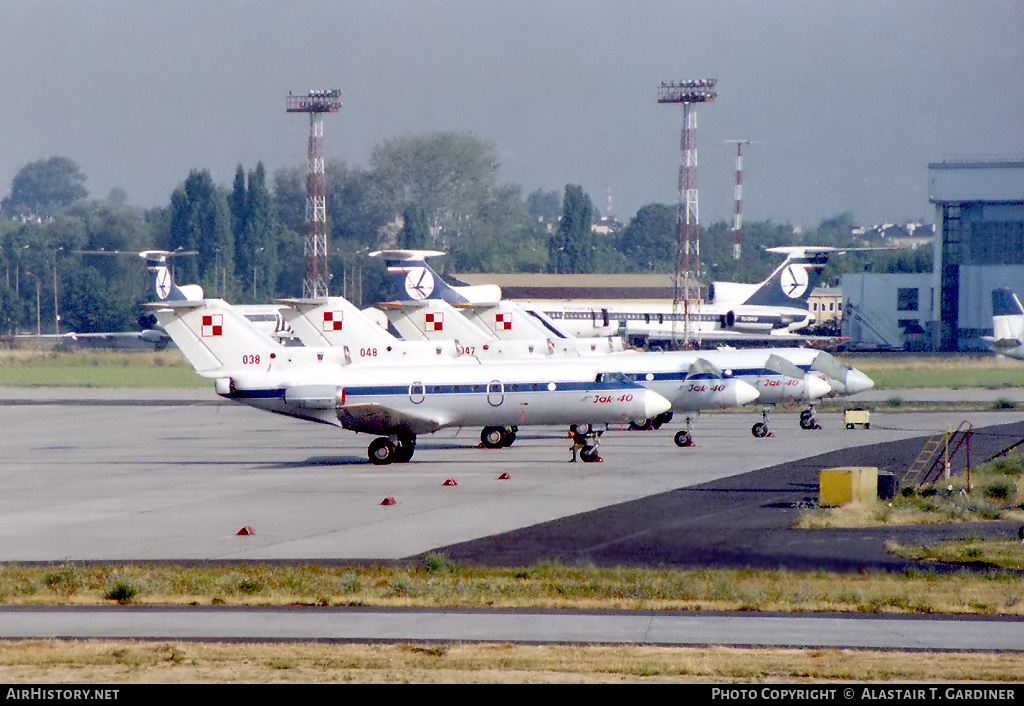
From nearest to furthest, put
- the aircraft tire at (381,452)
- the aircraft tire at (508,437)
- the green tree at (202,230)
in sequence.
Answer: the aircraft tire at (381,452)
the aircraft tire at (508,437)
the green tree at (202,230)

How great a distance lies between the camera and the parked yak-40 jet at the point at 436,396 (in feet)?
130

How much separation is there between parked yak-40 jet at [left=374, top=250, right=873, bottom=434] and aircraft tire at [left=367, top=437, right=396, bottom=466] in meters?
8.09

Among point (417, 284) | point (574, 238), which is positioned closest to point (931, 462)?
point (417, 284)

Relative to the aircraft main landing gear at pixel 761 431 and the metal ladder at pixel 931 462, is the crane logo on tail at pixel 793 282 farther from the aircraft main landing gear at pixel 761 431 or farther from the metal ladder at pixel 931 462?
the metal ladder at pixel 931 462

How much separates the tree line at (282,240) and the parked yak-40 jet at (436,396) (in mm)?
85723

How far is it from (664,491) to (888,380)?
50.8 metres

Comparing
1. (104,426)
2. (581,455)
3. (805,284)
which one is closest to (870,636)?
(581,455)

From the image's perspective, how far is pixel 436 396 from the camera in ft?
131

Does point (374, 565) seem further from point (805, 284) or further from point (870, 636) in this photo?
point (805, 284)

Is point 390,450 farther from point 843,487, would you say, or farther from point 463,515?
point 843,487

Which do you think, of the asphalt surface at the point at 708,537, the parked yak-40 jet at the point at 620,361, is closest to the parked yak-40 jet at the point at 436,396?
the parked yak-40 jet at the point at 620,361

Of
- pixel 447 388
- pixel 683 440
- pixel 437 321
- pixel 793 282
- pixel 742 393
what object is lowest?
pixel 683 440

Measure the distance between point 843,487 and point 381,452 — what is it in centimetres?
1562

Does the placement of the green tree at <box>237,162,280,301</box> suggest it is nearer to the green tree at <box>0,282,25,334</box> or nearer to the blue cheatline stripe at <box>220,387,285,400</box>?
the green tree at <box>0,282,25,334</box>
